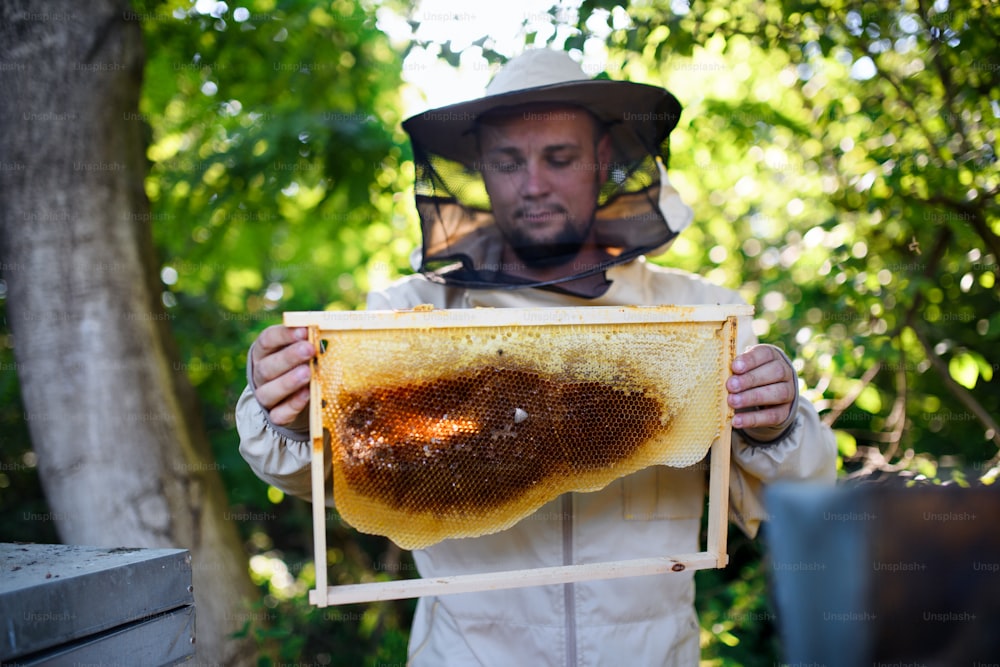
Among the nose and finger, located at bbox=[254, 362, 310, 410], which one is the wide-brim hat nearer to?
the nose

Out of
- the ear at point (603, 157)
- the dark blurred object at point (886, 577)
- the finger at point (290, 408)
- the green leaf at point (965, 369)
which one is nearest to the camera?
the dark blurred object at point (886, 577)

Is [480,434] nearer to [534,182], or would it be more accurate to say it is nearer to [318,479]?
[318,479]

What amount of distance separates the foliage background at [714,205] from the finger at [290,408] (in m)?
1.57

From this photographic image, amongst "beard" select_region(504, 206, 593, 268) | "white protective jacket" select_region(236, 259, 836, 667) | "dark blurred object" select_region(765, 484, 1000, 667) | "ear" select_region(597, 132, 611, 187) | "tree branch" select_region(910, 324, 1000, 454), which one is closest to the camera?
"dark blurred object" select_region(765, 484, 1000, 667)

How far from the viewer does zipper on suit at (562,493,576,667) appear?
83.2 inches

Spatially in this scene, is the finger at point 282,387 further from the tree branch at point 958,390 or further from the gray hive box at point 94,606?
the tree branch at point 958,390

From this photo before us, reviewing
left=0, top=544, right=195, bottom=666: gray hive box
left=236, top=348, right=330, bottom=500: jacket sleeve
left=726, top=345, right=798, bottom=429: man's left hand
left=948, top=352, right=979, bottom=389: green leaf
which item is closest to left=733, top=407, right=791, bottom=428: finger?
left=726, top=345, right=798, bottom=429: man's left hand

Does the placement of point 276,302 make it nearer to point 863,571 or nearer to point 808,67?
point 808,67

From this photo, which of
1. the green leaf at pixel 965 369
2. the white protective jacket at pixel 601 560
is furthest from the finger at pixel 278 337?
the green leaf at pixel 965 369

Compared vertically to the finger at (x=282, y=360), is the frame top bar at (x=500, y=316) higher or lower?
higher

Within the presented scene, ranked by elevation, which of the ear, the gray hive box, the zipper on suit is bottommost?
the zipper on suit

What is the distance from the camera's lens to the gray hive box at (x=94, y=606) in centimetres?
130

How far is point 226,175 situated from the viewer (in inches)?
150

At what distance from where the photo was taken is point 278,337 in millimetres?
1740
